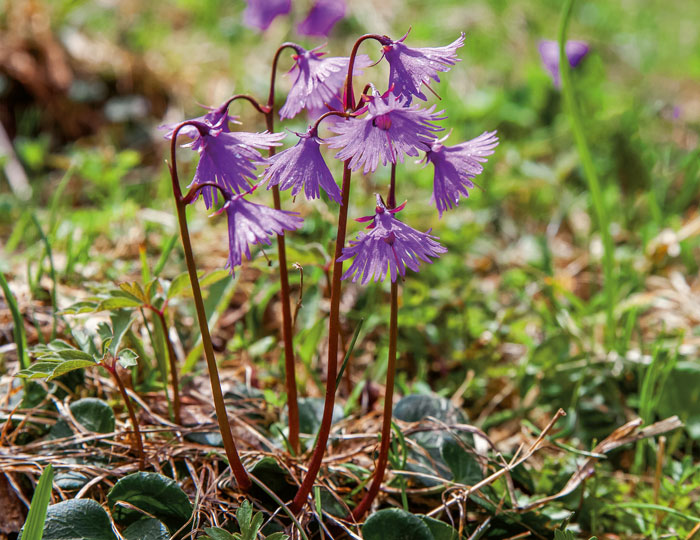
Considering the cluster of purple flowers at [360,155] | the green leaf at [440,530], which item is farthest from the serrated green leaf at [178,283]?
the green leaf at [440,530]

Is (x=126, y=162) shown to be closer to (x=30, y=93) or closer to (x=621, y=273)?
(x=30, y=93)

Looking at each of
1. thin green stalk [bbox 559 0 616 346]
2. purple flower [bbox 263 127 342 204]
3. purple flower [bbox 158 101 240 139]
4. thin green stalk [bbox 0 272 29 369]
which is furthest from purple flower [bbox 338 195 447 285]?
thin green stalk [bbox 559 0 616 346]

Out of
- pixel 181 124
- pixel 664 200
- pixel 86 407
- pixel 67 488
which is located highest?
pixel 181 124

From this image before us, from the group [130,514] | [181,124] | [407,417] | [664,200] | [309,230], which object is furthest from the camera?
[664,200]

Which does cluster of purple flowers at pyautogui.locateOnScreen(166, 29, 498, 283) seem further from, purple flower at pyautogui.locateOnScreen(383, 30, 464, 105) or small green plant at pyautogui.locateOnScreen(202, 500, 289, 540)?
small green plant at pyautogui.locateOnScreen(202, 500, 289, 540)

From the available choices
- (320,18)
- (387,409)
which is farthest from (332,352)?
(320,18)

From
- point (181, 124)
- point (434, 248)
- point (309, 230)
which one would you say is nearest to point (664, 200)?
point (309, 230)

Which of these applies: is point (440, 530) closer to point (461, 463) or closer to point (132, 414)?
point (461, 463)
